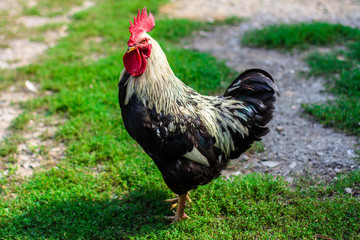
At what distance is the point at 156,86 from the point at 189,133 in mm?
634

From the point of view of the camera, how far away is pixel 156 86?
356 centimetres

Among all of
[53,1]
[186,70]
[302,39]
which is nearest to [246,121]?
[186,70]

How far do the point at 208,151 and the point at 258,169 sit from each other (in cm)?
132

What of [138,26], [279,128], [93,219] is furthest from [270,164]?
[138,26]

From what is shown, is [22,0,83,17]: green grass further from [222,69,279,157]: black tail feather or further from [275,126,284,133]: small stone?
[222,69,279,157]: black tail feather

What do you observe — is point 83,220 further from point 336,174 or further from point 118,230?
point 336,174

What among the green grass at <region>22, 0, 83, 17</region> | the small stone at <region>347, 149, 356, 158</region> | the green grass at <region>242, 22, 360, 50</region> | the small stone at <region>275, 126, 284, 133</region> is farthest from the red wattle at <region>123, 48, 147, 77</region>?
the green grass at <region>22, 0, 83, 17</region>

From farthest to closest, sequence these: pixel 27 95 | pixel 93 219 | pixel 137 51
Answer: pixel 27 95
pixel 93 219
pixel 137 51

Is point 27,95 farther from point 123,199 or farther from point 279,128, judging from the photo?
point 279,128

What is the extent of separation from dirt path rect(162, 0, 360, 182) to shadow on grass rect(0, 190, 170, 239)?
1293 mm

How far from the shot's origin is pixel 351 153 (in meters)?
4.76

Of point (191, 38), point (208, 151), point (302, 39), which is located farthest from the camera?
point (191, 38)

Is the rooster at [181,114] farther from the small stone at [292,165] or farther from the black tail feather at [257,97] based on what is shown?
the small stone at [292,165]

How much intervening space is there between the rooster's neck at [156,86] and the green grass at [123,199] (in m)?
1.40
